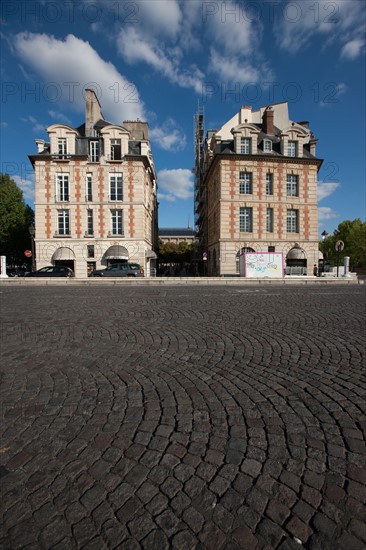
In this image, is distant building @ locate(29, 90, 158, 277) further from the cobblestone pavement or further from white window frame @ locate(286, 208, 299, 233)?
the cobblestone pavement

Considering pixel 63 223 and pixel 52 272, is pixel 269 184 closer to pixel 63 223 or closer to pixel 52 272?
pixel 63 223

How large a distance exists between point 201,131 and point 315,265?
45.5m

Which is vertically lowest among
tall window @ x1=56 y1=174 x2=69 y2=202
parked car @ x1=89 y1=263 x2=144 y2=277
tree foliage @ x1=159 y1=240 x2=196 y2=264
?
parked car @ x1=89 y1=263 x2=144 y2=277

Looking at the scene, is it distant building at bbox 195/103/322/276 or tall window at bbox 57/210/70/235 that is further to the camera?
distant building at bbox 195/103/322/276

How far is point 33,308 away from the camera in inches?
328

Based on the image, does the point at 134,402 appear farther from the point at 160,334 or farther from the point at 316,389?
the point at 160,334

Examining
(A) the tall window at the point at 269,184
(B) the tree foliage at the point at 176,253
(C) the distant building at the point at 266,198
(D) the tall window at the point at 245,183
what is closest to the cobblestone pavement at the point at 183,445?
(C) the distant building at the point at 266,198

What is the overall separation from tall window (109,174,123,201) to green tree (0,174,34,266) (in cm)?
1690

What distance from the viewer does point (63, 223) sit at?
97.8ft

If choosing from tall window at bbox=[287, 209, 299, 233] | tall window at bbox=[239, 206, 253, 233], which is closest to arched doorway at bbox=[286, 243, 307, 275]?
tall window at bbox=[287, 209, 299, 233]

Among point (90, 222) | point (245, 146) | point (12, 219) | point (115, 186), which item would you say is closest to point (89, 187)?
point (115, 186)

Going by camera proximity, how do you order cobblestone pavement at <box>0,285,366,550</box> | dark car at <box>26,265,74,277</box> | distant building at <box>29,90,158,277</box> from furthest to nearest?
1. distant building at <box>29,90,158,277</box>
2. dark car at <box>26,265,74,277</box>
3. cobblestone pavement at <box>0,285,366,550</box>

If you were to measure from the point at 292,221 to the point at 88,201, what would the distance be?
69.3 feet

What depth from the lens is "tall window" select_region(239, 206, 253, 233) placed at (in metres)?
30.8
